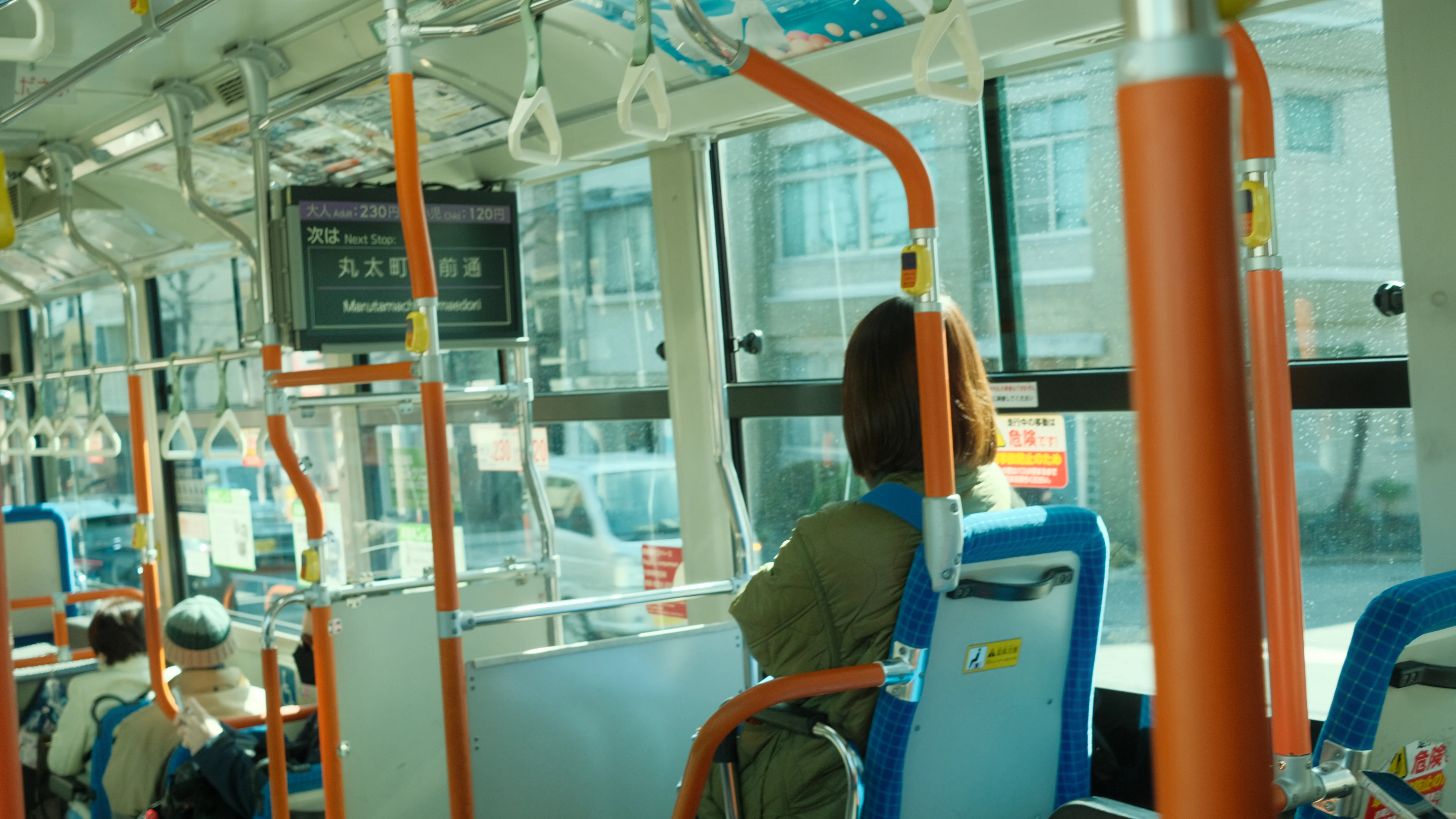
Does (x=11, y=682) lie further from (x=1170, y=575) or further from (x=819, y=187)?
(x=819, y=187)

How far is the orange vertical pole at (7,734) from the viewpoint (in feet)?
2.81

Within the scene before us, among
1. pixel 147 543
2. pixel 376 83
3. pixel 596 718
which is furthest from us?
pixel 147 543

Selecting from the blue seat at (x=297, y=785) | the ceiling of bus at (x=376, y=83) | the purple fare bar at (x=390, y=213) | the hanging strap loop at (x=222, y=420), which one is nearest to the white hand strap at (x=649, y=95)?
the ceiling of bus at (x=376, y=83)

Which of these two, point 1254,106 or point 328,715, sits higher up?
point 1254,106

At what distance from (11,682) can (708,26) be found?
1.31 meters

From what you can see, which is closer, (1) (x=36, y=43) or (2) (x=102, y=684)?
(1) (x=36, y=43)

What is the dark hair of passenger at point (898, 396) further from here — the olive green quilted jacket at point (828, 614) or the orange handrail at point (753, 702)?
the orange handrail at point (753, 702)

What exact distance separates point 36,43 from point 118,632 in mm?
4048

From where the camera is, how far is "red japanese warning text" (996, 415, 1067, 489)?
111 inches

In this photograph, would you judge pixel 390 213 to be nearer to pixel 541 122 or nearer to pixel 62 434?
pixel 541 122

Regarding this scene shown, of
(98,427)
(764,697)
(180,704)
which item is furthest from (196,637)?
(764,697)

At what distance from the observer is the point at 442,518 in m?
2.50

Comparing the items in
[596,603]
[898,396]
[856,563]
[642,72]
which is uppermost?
[642,72]

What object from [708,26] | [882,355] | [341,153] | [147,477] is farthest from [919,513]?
[147,477]
